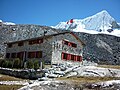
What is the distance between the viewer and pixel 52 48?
3859 centimetres

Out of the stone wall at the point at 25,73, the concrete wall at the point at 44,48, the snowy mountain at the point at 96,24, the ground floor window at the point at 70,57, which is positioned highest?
the snowy mountain at the point at 96,24

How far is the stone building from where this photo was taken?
128ft

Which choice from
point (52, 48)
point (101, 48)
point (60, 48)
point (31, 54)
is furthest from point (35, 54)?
point (101, 48)

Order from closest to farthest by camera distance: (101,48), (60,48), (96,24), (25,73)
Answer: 1. (25,73)
2. (60,48)
3. (101,48)
4. (96,24)

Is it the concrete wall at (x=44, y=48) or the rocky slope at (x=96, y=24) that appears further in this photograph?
the rocky slope at (x=96, y=24)

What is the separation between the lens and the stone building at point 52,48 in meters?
39.1

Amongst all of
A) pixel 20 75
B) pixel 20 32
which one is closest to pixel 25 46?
pixel 20 75

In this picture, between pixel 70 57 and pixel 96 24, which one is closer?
pixel 70 57

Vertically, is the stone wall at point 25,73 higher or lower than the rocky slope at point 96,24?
lower

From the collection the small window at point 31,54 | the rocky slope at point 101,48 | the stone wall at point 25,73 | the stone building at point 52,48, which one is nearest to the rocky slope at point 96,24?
the rocky slope at point 101,48

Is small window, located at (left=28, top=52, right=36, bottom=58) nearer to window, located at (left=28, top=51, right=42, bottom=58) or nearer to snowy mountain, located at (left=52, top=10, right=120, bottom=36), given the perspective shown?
window, located at (left=28, top=51, right=42, bottom=58)

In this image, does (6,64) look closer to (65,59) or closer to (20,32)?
(65,59)

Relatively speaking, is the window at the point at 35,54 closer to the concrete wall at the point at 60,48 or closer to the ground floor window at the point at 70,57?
the concrete wall at the point at 60,48

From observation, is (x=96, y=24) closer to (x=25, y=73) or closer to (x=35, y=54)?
(x=35, y=54)
